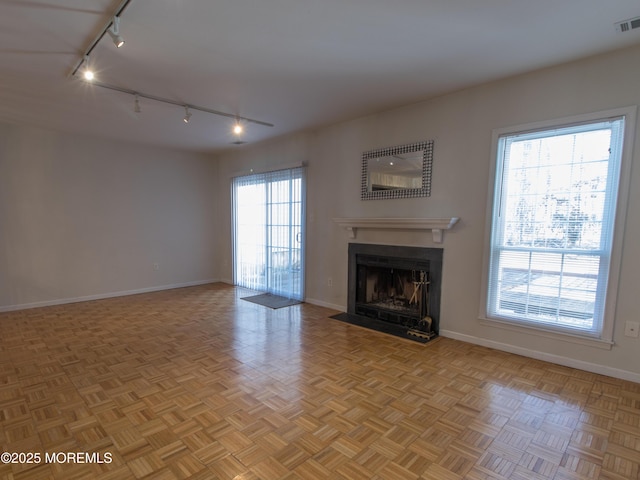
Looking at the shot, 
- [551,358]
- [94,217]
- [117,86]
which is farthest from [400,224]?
[94,217]

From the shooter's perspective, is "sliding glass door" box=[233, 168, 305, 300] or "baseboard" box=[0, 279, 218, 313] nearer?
"baseboard" box=[0, 279, 218, 313]

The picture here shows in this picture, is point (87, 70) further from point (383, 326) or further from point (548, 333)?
point (548, 333)

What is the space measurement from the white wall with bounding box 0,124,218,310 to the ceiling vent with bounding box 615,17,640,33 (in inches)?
224

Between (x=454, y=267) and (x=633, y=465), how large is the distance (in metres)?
1.84

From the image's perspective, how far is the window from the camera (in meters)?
2.42

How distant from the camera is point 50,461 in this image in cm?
156

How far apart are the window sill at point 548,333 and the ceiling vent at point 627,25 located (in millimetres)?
2166

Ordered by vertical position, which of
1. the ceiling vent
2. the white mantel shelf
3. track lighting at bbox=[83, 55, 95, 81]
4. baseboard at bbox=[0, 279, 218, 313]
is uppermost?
the ceiling vent

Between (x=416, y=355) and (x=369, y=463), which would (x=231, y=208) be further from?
(x=369, y=463)

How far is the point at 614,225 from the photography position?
2.36 m

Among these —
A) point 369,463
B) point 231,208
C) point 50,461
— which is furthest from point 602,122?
point 231,208

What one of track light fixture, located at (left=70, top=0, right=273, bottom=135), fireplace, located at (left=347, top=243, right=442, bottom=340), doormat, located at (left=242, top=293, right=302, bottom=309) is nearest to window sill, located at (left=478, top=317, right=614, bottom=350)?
fireplace, located at (left=347, top=243, right=442, bottom=340)

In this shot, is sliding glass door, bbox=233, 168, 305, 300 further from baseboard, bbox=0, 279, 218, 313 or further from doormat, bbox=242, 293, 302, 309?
baseboard, bbox=0, 279, 218, 313

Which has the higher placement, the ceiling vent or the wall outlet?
the ceiling vent
